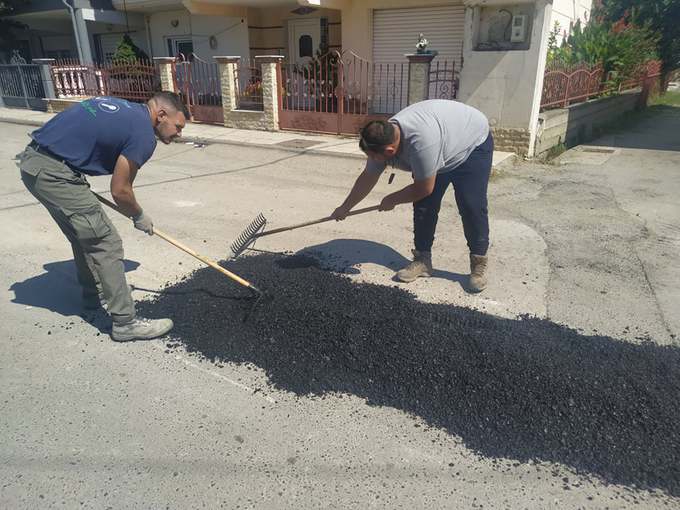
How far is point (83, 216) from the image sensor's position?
2.93 m

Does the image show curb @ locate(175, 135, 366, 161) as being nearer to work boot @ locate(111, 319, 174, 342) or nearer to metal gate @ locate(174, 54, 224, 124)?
metal gate @ locate(174, 54, 224, 124)

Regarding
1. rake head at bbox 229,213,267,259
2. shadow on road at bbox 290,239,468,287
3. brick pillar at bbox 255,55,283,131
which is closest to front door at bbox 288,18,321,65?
brick pillar at bbox 255,55,283,131

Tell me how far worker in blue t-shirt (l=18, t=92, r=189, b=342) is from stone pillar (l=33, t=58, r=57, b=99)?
1412cm

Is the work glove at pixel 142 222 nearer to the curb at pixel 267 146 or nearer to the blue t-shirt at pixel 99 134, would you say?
the blue t-shirt at pixel 99 134

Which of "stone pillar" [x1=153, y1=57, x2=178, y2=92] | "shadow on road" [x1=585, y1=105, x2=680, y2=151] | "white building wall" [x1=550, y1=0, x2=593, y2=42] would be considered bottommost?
"shadow on road" [x1=585, y1=105, x2=680, y2=151]

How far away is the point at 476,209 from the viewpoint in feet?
12.1

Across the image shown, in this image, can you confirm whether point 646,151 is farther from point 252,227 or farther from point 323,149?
point 252,227

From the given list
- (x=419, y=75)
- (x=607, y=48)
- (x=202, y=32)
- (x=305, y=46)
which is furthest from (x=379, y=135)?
(x=202, y=32)

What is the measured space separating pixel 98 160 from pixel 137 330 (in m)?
1.12

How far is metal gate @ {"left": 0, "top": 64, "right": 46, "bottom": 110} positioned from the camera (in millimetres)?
15188

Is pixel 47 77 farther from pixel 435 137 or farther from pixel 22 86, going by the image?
pixel 435 137

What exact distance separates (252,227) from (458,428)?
8.37 ft

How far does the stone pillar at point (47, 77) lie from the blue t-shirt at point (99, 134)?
1417 cm

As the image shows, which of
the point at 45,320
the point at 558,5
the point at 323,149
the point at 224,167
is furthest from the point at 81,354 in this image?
the point at 558,5
